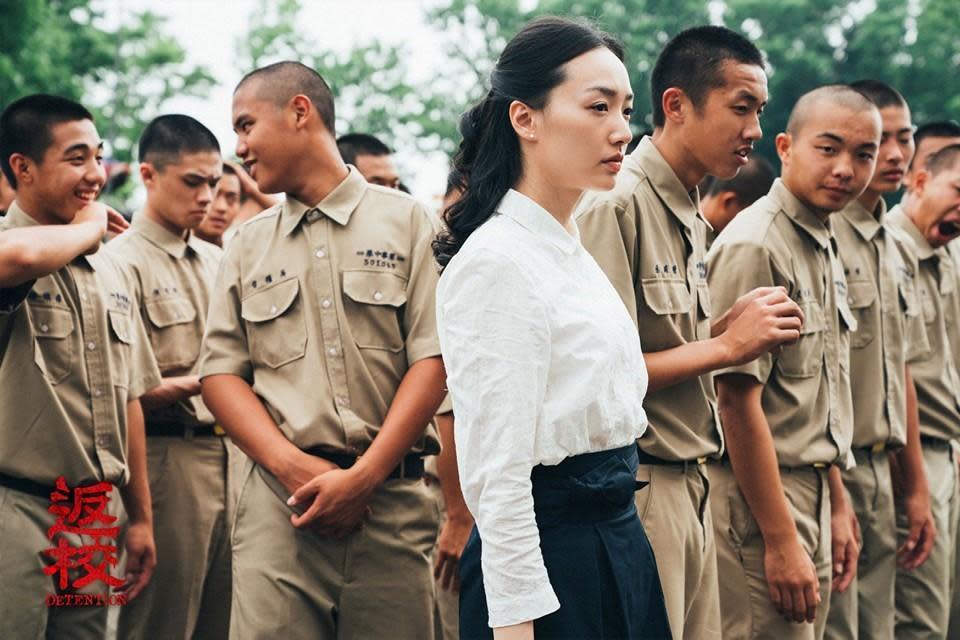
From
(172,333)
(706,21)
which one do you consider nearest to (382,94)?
(706,21)

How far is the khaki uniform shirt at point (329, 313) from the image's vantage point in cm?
402

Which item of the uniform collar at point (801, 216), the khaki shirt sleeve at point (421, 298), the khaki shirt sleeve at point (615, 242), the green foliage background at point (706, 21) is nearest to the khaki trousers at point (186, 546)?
the khaki shirt sleeve at point (421, 298)

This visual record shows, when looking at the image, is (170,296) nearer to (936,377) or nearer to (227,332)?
(227,332)

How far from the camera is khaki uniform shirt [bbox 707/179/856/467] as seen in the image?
443cm

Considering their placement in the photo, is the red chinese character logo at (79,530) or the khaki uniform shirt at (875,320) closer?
the red chinese character logo at (79,530)

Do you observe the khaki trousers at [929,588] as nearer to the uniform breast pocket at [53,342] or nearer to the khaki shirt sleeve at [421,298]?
the khaki shirt sleeve at [421,298]

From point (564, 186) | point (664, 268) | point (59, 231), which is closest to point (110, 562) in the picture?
point (59, 231)

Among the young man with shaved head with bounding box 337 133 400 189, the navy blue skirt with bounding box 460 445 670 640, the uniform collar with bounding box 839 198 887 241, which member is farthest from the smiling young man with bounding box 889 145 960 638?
the navy blue skirt with bounding box 460 445 670 640

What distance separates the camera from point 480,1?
112 feet

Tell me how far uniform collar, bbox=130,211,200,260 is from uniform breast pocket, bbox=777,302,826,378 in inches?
112

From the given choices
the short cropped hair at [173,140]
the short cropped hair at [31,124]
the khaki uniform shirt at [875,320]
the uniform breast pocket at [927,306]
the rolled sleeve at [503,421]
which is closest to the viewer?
the rolled sleeve at [503,421]

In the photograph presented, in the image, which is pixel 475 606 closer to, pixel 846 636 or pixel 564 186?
pixel 564 186

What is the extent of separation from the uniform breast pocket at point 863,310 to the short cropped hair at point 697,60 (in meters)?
1.35

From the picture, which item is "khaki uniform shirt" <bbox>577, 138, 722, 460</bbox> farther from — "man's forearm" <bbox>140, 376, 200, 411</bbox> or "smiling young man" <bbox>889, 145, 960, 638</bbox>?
"smiling young man" <bbox>889, 145, 960, 638</bbox>
